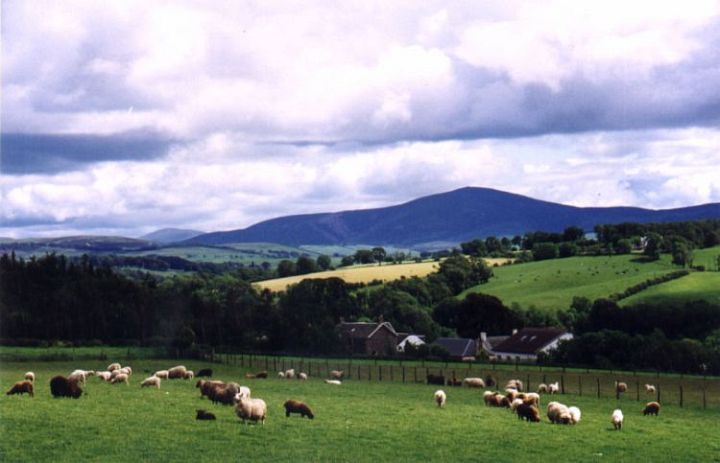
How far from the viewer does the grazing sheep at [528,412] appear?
2855cm

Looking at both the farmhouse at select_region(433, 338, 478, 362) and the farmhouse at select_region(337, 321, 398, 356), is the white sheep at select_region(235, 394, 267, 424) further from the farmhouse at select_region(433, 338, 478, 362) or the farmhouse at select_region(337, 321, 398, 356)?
the farmhouse at select_region(433, 338, 478, 362)

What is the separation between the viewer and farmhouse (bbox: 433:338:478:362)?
64.9 meters

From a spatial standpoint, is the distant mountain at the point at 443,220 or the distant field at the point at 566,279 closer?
the distant field at the point at 566,279

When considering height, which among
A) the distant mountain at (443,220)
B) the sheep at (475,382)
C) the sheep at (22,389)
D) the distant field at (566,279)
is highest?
the distant mountain at (443,220)

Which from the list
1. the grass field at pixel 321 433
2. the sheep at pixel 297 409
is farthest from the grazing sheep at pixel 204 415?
the sheep at pixel 297 409

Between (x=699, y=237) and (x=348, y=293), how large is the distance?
4422cm

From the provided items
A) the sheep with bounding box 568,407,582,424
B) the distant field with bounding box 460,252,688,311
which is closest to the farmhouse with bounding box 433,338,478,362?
the distant field with bounding box 460,252,688,311

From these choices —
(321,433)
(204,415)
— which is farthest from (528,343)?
(321,433)

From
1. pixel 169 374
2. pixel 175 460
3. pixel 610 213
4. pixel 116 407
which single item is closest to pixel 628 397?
pixel 169 374

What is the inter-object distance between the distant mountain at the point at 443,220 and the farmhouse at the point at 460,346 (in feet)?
115

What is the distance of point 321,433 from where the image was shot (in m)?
22.6

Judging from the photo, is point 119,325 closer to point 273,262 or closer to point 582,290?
point 273,262

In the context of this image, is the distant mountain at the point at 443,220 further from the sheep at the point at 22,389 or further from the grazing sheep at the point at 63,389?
the grazing sheep at the point at 63,389

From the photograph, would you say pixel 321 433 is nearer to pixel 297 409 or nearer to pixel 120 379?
pixel 297 409
